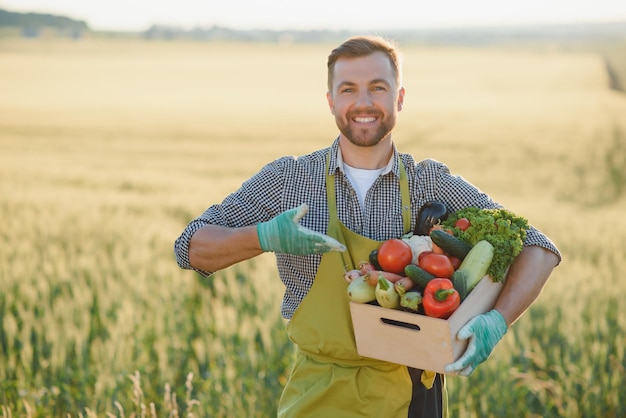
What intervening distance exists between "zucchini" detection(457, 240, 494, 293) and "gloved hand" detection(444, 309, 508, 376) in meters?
0.12

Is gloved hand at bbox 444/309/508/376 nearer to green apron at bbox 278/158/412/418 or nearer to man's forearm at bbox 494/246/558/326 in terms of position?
man's forearm at bbox 494/246/558/326

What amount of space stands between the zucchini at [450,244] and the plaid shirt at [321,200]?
256 mm

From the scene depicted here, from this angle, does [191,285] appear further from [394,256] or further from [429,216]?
[394,256]

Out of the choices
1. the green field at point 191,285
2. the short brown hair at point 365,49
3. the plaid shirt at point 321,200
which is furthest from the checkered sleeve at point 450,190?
the green field at point 191,285

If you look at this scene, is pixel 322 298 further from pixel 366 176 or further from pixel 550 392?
pixel 550 392

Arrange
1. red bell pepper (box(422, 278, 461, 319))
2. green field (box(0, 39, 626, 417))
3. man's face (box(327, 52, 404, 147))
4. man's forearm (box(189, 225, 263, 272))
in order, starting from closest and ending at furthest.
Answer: red bell pepper (box(422, 278, 461, 319)) < man's forearm (box(189, 225, 263, 272)) < man's face (box(327, 52, 404, 147)) < green field (box(0, 39, 626, 417))

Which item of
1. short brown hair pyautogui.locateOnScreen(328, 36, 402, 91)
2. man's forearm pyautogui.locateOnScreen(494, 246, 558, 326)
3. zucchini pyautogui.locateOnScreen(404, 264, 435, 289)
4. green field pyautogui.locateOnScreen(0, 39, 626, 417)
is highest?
short brown hair pyautogui.locateOnScreen(328, 36, 402, 91)

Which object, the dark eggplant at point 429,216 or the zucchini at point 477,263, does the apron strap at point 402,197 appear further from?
the zucchini at point 477,263

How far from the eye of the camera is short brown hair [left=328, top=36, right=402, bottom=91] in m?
2.85

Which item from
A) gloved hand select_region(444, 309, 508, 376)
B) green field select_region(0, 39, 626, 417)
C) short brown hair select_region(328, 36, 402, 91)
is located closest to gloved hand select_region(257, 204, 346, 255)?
gloved hand select_region(444, 309, 508, 376)

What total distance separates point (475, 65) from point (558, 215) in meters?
57.5

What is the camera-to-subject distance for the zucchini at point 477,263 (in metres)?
2.61

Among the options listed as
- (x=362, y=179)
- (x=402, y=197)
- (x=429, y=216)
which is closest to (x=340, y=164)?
(x=362, y=179)

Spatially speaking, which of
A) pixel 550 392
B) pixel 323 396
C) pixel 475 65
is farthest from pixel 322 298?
pixel 475 65
